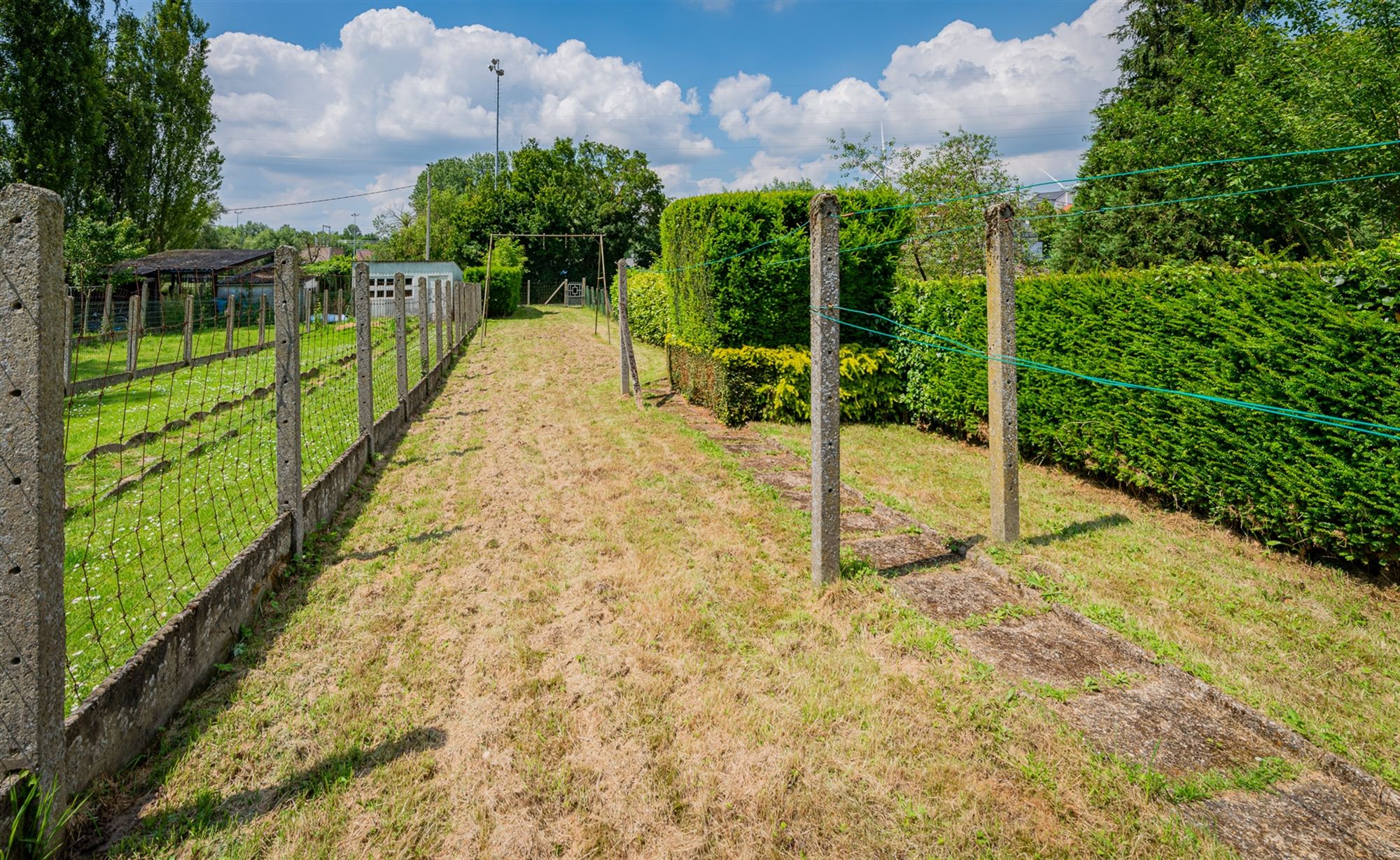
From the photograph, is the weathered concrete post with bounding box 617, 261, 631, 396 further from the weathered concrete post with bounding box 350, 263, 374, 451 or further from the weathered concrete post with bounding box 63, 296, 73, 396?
the weathered concrete post with bounding box 63, 296, 73, 396

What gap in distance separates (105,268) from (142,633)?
27436 millimetres

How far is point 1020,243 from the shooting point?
64.1 feet

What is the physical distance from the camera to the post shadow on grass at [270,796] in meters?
2.31

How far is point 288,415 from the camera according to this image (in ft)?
14.9

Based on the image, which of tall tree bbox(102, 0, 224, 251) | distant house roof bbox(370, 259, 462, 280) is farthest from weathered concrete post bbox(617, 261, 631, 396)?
tall tree bbox(102, 0, 224, 251)

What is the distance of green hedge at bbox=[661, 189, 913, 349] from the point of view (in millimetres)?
9664

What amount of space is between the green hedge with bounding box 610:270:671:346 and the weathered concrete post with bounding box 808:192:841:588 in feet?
46.3

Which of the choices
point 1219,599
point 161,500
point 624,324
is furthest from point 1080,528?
point 624,324

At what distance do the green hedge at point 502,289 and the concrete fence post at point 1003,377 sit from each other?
27582mm

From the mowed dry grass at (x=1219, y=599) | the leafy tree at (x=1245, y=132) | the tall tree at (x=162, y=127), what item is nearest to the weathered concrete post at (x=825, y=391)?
the mowed dry grass at (x=1219, y=599)

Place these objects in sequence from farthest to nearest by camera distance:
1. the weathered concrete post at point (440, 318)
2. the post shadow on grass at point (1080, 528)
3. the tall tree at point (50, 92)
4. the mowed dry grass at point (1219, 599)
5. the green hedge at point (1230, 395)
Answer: the tall tree at point (50, 92) < the weathered concrete post at point (440, 318) < the post shadow on grass at point (1080, 528) < the green hedge at point (1230, 395) < the mowed dry grass at point (1219, 599)

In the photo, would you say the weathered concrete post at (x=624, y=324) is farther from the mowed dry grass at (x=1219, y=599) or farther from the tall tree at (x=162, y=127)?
the tall tree at (x=162, y=127)

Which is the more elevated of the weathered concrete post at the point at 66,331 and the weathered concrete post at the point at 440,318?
the weathered concrete post at the point at 440,318

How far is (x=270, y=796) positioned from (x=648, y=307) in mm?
19193
